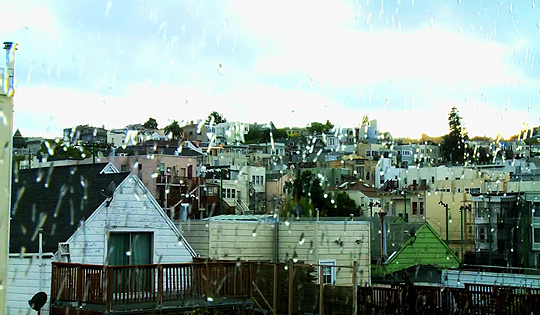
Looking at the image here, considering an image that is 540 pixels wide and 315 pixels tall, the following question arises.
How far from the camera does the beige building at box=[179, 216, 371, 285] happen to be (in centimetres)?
2520

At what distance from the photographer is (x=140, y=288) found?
59.5ft

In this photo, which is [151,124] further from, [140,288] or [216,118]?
[140,288]

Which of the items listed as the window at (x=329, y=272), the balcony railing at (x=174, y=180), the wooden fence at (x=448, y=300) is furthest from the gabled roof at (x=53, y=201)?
the balcony railing at (x=174, y=180)

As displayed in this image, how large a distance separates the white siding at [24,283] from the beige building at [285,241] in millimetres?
7352

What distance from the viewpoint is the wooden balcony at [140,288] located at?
16797mm

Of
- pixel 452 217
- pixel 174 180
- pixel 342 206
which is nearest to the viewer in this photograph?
pixel 174 180

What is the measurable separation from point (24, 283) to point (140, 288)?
117 inches

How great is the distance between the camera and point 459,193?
72.1 meters

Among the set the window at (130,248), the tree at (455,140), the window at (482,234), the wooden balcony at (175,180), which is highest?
the tree at (455,140)

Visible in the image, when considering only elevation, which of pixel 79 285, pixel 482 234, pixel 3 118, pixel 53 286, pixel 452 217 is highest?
pixel 3 118

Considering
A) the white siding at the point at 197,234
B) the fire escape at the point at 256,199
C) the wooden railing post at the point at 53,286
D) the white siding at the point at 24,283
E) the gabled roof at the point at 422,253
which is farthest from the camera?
the fire escape at the point at 256,199

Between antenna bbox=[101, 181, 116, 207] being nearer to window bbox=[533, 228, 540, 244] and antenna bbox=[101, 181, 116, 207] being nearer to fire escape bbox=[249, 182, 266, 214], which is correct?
window bbox=[533, 228, 540, 244]

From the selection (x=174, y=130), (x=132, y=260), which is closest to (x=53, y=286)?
(x=132, y=260)

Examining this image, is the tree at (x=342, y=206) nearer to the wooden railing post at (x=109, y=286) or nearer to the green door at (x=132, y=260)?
the green door at (x=132, y=260)
